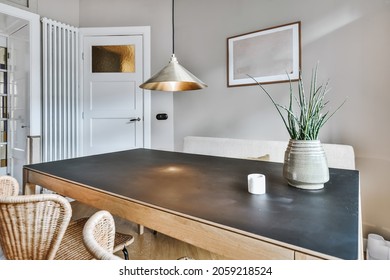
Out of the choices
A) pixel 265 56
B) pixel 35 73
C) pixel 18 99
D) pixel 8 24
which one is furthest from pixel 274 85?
pixel 8 24

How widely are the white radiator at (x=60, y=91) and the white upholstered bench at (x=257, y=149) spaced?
1.52 m

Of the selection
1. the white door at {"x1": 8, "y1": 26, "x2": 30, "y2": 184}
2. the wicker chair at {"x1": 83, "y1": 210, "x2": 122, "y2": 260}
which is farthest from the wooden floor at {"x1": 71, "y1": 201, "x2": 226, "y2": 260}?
the white door at {"x1": 8, "y1": 26, "x2": 30, "y2": 184}

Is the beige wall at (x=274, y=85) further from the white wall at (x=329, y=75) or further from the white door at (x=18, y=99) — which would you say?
the white door at (x=18, y=99)

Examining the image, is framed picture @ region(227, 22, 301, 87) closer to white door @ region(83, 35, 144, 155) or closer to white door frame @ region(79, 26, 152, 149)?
white door frame @ region(79, 26, 152, 149)

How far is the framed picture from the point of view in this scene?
225 centimetres

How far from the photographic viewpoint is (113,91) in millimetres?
3160

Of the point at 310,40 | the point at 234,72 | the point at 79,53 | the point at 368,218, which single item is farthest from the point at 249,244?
the point at 79,53

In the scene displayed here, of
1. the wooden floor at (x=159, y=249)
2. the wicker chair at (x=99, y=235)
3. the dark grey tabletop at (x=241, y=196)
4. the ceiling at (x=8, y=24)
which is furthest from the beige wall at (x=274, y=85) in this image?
the wicker chair at (x=99, y=235)

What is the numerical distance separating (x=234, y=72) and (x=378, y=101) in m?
1.26

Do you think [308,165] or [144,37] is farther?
[144,37]

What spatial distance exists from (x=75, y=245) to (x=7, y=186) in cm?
39

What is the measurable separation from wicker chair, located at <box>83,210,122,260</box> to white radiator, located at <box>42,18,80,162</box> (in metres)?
2.63

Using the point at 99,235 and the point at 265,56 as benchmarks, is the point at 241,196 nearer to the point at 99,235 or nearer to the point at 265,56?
the point at 99,235

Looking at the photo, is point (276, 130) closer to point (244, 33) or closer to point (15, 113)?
point (244, 33)
